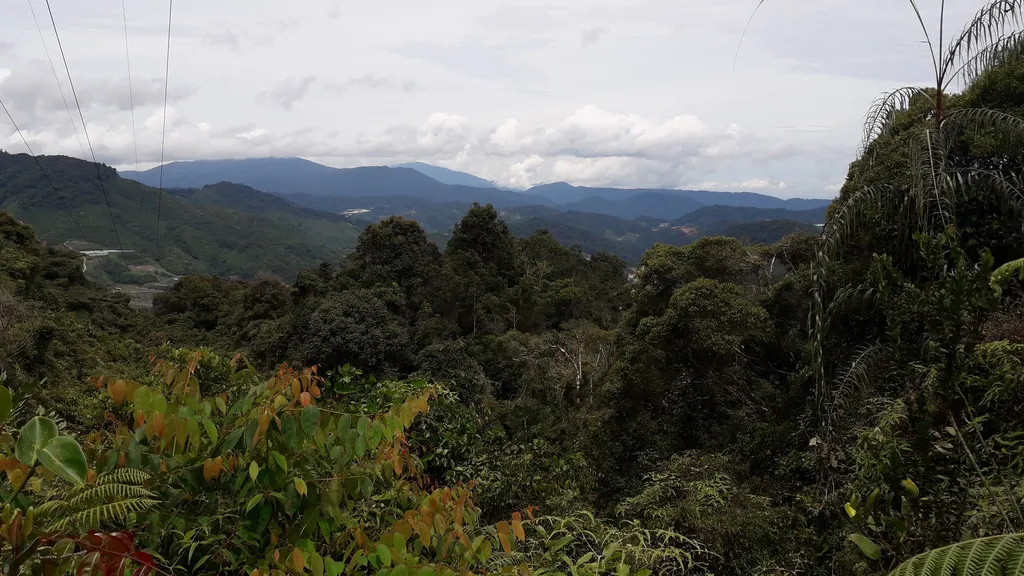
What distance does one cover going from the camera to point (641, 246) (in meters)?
133

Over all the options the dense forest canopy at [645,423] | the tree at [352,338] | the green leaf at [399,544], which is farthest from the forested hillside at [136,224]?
the green leaf at [399,544]

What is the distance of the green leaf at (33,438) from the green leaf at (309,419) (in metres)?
0.62

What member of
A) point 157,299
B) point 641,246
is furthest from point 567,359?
point 641,246

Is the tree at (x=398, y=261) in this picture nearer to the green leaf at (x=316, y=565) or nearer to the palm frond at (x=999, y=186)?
the palm frond at (x=999, y=186)

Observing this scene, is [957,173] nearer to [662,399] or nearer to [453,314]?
[662,399]

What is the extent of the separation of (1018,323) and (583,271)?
24.3 meters

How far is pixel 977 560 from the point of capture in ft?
4.88

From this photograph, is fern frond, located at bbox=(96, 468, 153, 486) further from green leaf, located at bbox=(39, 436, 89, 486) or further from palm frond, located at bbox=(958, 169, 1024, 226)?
palm frond, located at bbox=(958, 169, 1024, 226)

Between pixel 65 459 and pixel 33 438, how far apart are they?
66 mm

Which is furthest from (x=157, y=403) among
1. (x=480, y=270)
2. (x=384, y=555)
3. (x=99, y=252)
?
(x=99, y=252)

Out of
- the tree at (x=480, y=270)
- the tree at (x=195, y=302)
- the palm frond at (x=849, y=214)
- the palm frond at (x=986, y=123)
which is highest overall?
the palm frond at (x=986, y=123)

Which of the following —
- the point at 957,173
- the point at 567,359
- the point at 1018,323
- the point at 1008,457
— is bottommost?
the point at 567,359

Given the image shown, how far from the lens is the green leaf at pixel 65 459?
2.88 feet

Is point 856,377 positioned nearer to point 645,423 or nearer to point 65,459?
point 645,423
